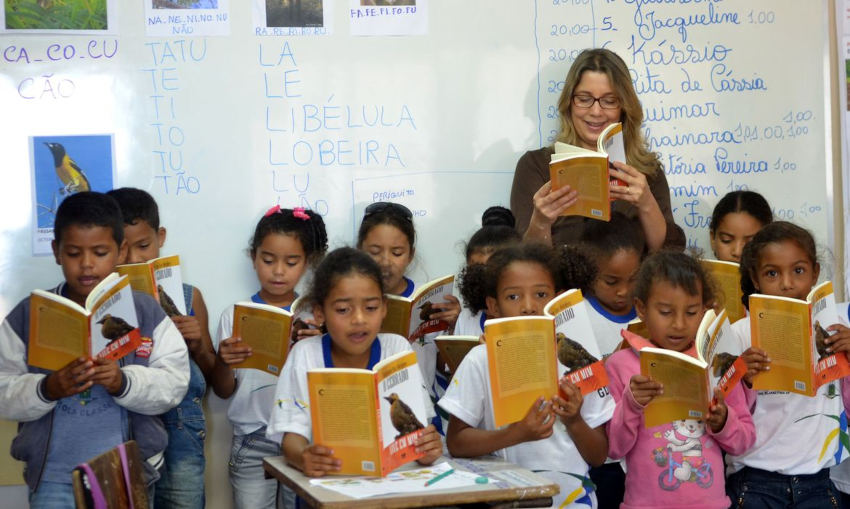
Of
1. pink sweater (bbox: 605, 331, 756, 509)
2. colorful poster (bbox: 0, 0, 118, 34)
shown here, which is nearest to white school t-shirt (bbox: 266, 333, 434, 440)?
pink sweater (bbox: 605, 331, 756, 509)

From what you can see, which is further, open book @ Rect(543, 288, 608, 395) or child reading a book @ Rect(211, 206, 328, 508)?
child reading a book @ Rect(211, 206, 328, 508)

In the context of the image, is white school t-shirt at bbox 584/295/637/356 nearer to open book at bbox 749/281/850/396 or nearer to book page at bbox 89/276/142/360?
open book at bbox 749/281/850/396

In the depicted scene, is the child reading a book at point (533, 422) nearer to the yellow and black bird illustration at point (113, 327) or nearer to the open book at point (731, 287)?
the open book at point (731, 287)

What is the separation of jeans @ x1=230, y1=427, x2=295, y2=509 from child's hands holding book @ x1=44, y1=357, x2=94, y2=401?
924 millimetres

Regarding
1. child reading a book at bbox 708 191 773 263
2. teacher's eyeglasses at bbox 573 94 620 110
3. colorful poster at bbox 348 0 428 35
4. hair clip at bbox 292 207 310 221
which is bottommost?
child reading a book at bbox 708 191 773 263

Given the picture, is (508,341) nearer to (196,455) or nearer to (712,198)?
(196,455)

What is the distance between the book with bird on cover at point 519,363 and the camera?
8.17 ft

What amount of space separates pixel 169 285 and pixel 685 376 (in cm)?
179

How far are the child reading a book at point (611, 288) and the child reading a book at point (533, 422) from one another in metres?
0.43

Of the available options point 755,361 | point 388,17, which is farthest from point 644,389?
point 388,17

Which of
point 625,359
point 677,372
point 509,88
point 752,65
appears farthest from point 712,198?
point 677,372

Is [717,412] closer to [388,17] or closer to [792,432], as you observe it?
[792,432]

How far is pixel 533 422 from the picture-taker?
2533 millimetres

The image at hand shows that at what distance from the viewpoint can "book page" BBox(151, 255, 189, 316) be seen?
3408 millimetres
